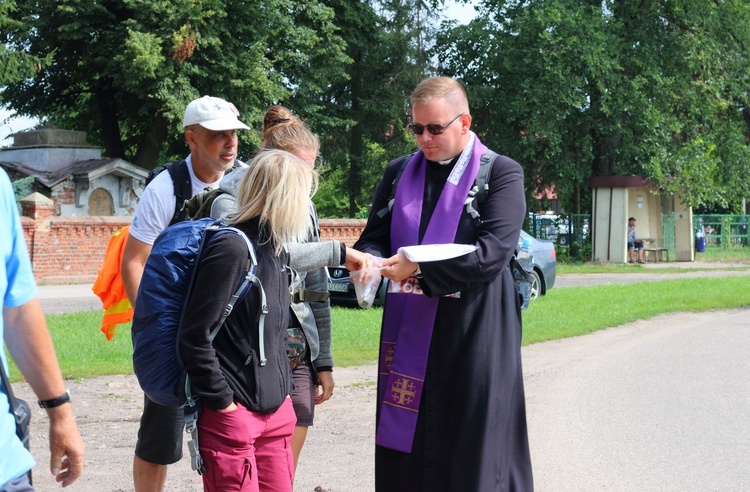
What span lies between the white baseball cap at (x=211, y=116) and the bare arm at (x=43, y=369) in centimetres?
200

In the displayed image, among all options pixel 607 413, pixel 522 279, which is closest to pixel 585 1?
pixel 607 413

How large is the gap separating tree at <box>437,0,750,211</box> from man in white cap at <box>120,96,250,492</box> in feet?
96.0

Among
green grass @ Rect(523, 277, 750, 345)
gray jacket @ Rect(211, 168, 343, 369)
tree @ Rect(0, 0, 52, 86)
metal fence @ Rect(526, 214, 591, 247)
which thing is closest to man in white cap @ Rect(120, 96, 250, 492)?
gray jacket @ Rect(211, 168, 343, 369)

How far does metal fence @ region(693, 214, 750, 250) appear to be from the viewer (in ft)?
135

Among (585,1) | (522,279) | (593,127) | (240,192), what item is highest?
(585,1)

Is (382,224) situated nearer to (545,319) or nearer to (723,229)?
(545,319)

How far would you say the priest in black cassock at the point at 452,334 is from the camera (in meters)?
3.93

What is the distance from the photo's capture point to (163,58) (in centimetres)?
2856

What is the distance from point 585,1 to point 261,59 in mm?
12227

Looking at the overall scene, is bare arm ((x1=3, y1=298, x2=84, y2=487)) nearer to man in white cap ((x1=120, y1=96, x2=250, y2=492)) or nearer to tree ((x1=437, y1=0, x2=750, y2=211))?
man in white cap ((x1=120, y1=96, x2=250, y2=492))

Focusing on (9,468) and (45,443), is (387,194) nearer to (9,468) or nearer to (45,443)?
(9,468)

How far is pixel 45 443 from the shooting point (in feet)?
22.6

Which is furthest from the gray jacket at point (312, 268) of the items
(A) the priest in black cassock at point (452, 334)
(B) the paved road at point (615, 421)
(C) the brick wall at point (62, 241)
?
(C) the brick wall at point (62, 241)

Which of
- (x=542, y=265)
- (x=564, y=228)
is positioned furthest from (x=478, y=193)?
(x=564, y=228)
